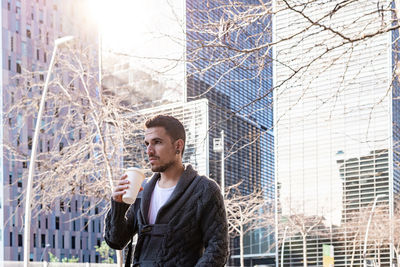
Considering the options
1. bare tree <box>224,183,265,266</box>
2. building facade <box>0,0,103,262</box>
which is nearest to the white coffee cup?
bare tree <box>224,183,265,266</box>

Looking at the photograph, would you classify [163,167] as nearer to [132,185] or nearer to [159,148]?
[159,148]

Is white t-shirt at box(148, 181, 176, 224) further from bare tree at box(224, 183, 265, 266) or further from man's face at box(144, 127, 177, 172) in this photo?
bare tree at box(224, 183, 265, 266)

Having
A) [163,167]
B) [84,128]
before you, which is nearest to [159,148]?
[163,167]

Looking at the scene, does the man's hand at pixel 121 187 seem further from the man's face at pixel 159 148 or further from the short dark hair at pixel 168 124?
the short dark hair at pixel 168 124

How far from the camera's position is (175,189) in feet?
9.66

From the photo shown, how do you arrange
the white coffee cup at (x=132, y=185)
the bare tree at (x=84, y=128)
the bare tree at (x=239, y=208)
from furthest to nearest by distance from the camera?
the bare tree at (x=239, y=208), the bare tree at (x=84, y=128), the white coffee cup at (x=132, y=185)

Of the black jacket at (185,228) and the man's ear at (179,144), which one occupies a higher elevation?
the man's ear at (179,144)

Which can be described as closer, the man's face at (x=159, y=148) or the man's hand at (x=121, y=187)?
the man's hand at (x=121, y=187)

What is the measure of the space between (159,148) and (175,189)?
21 centimetres

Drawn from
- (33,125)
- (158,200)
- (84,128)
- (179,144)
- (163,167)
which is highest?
(33,125)

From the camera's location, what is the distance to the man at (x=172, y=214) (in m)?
2.85

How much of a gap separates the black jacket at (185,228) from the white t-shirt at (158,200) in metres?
0.03

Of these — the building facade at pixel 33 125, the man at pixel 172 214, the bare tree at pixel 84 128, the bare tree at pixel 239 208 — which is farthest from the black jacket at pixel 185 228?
the building facade at pixel 33 125

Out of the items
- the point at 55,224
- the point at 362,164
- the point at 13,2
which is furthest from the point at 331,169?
the point at 13,2
